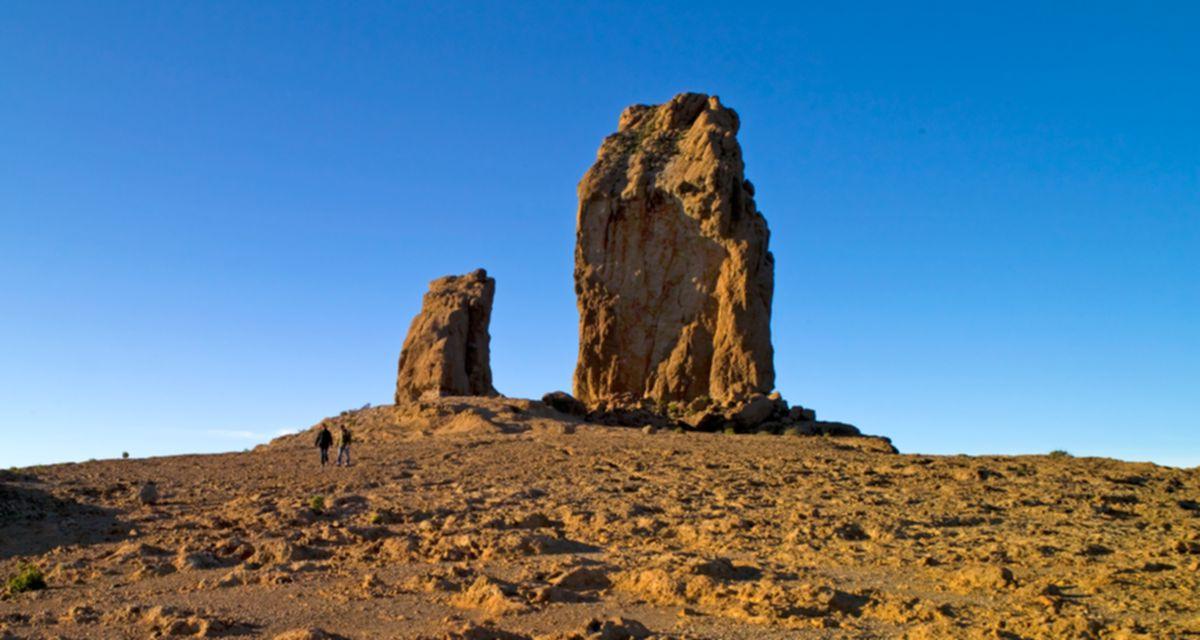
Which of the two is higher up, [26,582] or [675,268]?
[675,268]

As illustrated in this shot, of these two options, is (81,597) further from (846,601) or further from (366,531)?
(846,601)

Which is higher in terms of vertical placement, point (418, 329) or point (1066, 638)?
point (418, 329)

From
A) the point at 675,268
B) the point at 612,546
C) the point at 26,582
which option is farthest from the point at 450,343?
the point at 26,582

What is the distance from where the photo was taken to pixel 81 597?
1130 cm

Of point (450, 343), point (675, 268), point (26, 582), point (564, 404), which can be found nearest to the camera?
point (26, 582)

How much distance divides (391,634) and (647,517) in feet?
22.3

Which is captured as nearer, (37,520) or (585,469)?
(37,520)

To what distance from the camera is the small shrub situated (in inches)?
455

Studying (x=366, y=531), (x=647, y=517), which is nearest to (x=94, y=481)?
(x=366, y=531)

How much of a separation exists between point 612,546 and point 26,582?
766cm

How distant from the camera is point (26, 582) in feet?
38.2

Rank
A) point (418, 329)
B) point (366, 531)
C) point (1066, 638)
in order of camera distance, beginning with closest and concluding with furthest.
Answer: point (1066, 638), point (366, 531), point (418, 329)

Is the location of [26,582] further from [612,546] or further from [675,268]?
[675,268]

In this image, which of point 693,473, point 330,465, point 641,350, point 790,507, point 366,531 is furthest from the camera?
point 641,350
